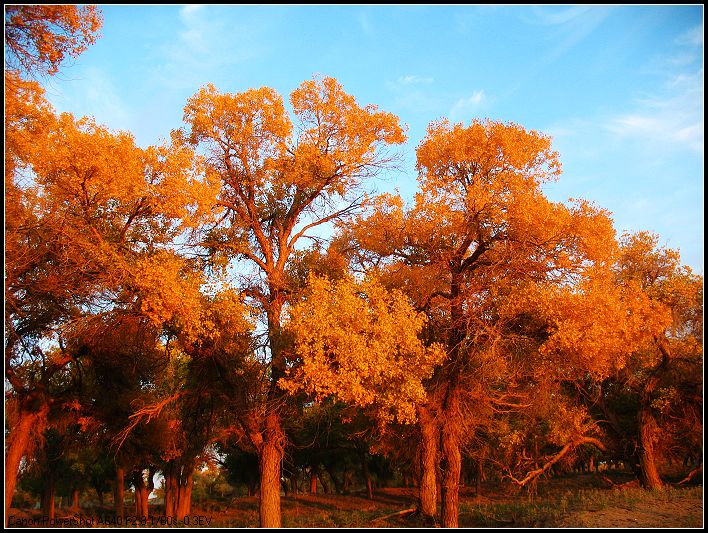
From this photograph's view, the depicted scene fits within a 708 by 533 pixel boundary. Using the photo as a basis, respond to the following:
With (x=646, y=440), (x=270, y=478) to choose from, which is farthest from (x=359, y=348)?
(x=646, y=440)

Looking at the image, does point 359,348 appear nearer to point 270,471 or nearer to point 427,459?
point 270,471

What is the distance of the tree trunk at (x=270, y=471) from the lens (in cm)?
1577

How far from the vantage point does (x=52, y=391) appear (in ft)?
77.3

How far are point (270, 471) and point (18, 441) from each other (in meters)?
9.05

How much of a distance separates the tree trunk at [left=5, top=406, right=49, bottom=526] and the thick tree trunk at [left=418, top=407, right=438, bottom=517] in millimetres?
12554

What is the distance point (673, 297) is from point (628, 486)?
356 inches

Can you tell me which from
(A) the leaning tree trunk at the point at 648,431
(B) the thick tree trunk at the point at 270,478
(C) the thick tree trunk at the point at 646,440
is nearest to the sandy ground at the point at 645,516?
(B) the thick tree trunk at the point at 270,478

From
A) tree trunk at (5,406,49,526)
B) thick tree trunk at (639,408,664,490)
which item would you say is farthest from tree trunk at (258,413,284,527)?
thick tree trunk at (639,408,664,490)

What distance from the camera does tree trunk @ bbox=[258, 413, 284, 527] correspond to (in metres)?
15.8

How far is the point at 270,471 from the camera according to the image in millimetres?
16047

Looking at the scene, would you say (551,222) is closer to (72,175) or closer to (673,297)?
(673,297)

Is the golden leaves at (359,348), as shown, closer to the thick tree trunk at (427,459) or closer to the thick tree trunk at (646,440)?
the thick tree trunk at (427,459)

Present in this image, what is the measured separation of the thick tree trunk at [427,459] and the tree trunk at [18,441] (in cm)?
1255

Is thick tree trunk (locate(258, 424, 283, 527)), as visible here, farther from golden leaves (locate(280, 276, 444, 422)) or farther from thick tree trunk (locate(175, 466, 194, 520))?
thick tree trunk (locate(175, 466, 194, 520))
